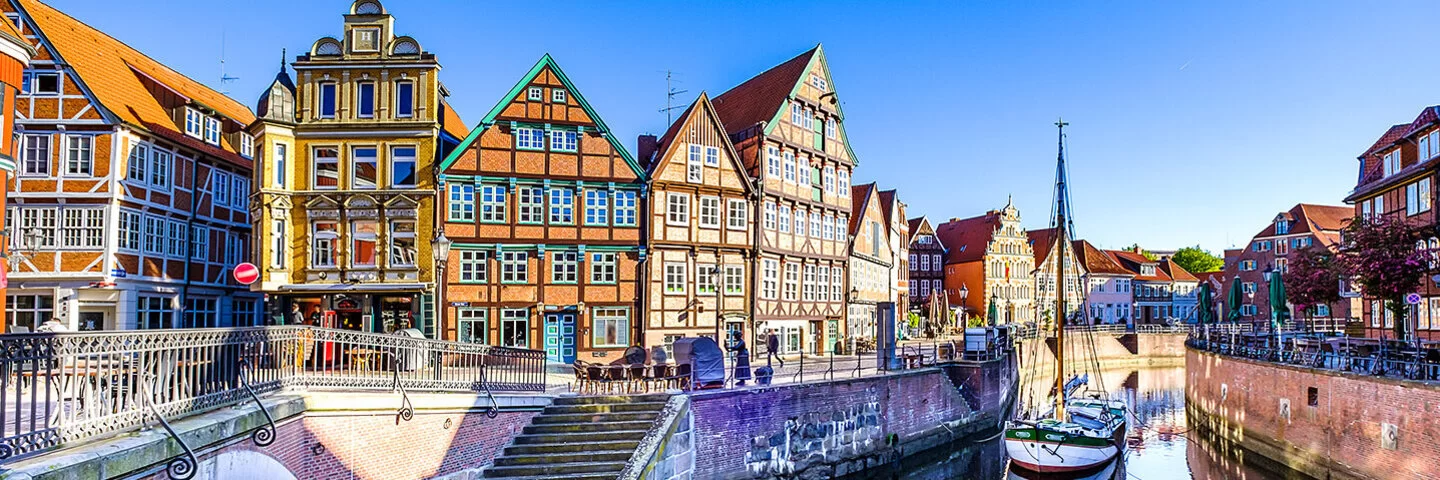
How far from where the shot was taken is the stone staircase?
1647cm

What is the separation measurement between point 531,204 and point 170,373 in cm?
2051

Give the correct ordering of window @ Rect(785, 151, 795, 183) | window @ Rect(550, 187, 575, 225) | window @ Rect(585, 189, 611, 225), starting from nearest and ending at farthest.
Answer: window @ Rect(550, 187, 575, 225)
window @ Rect(585, 189, 611, 225)
window @ Rect(785, 151, 795, 183)

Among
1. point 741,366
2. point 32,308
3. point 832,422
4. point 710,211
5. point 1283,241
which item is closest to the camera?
point 741,366

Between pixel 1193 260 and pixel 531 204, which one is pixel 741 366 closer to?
pixel 531 204

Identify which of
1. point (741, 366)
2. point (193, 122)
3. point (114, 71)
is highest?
point (114, 71)

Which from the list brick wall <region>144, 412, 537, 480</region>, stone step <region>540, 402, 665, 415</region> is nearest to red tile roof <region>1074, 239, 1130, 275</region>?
stone step <region>540, 402, 665, 415</region>

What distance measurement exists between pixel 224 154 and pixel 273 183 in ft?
16.6

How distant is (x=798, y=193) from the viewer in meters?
37.0

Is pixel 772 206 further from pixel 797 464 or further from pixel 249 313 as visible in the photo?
pixel 249 313

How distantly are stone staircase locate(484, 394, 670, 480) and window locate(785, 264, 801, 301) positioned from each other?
17.0m

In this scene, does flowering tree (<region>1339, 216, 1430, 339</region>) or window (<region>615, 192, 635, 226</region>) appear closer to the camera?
flowering tree (<region>1339, 216, 1430, 339</region>)

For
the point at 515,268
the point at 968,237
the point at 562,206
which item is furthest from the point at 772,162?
the point at 968,237

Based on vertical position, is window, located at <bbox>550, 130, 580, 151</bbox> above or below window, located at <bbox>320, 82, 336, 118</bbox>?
below

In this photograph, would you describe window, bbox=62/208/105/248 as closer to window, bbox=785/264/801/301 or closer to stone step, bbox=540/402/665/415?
stone step, bbox=540/402/665/415
